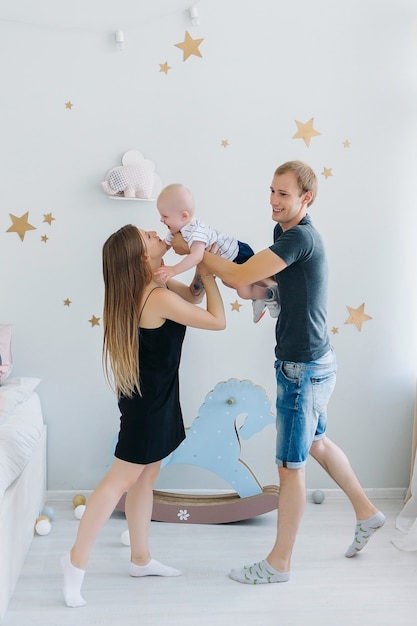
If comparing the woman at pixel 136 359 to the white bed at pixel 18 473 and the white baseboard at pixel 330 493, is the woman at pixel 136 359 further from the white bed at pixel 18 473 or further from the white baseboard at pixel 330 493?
the white baseboard at pixel 330 493

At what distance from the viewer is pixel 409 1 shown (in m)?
3.07

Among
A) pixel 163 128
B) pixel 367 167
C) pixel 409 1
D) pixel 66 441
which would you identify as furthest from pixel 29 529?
pixel 409 1

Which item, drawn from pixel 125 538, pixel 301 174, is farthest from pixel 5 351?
pixel 301 174

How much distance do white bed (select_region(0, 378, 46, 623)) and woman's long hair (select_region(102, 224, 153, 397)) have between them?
446 mm

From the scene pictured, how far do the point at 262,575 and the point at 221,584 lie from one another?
0.13m

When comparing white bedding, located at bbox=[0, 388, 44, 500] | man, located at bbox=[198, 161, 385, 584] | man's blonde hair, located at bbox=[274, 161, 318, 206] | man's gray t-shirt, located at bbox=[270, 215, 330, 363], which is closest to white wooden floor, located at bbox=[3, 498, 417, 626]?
man, located at bbox=[198, 161, 385, 584]

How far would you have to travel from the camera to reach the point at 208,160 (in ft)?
9.97

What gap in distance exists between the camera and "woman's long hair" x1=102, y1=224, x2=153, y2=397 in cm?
219

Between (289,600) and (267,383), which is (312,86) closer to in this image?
(267,383)

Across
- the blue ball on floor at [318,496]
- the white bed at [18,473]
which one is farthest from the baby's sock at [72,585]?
the blue ball on floor at [318,496]

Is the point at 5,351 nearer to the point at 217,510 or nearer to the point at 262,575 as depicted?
the point at 217,510

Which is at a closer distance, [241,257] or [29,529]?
[241,257]

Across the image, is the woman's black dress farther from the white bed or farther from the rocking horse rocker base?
the rocking horse rocker base

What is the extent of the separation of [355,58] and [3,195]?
4.99ft
